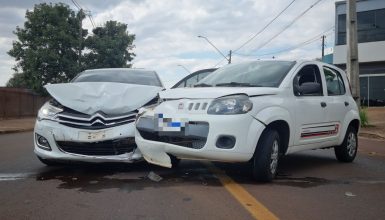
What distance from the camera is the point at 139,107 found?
261 inches

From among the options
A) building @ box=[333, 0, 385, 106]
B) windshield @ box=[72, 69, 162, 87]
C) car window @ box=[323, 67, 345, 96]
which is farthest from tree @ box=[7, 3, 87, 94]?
car window @ box=[323, 67, 345, 96]

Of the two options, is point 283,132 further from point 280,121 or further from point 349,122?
point 349,122

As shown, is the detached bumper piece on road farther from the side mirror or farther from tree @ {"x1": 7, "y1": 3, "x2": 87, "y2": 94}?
tree @ {"x1": 7, "y1": 3, "x2": 87, "y2": 94}

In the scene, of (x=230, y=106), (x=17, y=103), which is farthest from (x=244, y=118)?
(x=17, y=103)

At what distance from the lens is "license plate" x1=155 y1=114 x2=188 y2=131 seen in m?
5.61

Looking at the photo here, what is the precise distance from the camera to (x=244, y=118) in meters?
5.50

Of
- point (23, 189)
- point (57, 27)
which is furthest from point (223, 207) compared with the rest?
point (57, 27)

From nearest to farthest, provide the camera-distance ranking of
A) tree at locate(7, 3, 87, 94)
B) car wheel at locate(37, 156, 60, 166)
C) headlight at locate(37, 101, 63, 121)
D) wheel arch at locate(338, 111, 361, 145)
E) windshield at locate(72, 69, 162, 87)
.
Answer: headlight at locate(37, 101, 63, 121) → car wheel at locate(37, 156, 60, 166) → wheel arch at locate(338, 111, 361, 145) → windshield at locate(72, 69, 162, 87) → tree at locate(7, 3, 87, 94)

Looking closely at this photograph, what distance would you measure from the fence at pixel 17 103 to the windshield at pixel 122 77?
21099 millimetres

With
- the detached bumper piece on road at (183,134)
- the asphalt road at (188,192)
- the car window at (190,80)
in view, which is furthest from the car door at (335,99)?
the detached bumper piece on road at (183,134)

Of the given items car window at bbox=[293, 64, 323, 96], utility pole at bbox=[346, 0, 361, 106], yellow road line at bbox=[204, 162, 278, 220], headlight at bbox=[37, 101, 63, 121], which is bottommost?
yellow road line at bbox=[204, 162, 278, 220]

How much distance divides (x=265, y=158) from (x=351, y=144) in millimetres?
2991

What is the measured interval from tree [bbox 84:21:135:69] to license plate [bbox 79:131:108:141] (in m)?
30.9

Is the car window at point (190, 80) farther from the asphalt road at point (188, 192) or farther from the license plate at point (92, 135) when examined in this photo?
the license plate at point (92, 135)
